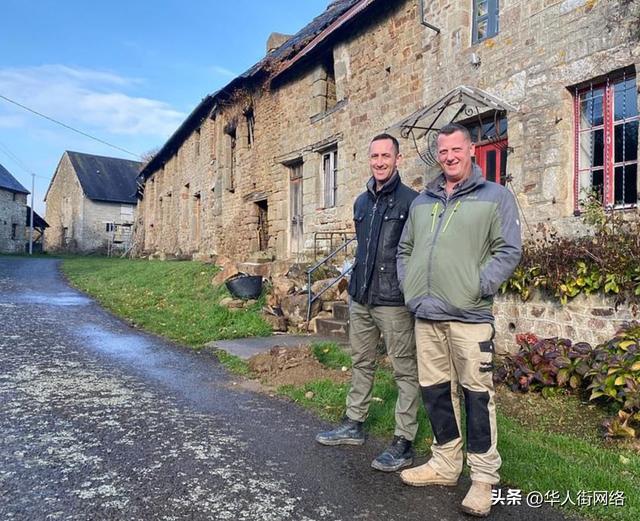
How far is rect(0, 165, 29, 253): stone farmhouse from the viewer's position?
3688cm

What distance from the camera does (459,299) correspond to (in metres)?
2.77

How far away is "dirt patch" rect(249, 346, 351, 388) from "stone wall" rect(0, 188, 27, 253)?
37.9 meters

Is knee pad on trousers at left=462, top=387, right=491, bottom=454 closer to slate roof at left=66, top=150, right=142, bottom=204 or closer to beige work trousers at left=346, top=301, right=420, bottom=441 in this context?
beige work trousers at left=346, top=301, right=420, bottom=441

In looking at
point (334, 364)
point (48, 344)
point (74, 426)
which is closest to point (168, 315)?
point (48, 344)

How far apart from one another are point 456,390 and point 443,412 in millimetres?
163

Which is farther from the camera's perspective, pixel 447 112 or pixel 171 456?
pixel 447 112

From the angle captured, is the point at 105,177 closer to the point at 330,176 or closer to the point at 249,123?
the point at 249,123

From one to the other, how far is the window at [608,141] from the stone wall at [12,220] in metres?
39.5

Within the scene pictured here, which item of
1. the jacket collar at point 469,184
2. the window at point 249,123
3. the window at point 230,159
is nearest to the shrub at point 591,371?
the jacket collar at point 469,184

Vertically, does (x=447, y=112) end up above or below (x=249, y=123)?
below

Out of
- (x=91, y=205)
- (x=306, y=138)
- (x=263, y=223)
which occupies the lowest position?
(x=263, y=223)

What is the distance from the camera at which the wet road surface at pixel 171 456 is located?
260cm

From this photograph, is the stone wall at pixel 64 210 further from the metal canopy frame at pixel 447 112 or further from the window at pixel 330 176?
the metal canopy frame at pixel 447 112

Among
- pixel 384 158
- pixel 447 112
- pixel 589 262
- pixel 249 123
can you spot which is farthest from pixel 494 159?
pixel 249 123
